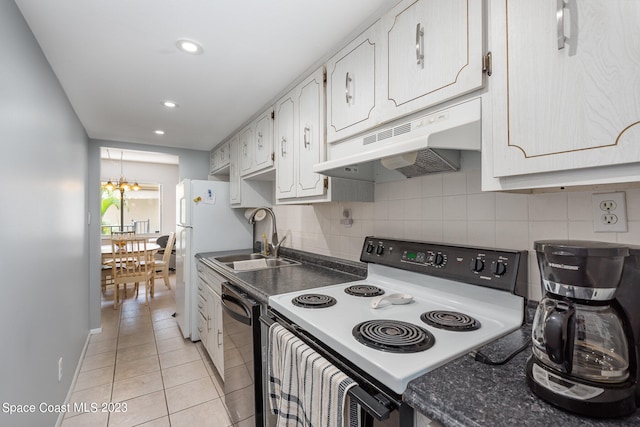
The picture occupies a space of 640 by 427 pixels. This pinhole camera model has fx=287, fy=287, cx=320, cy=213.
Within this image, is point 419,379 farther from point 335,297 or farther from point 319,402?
point 335,297

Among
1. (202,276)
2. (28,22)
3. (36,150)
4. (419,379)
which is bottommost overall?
(202,276)

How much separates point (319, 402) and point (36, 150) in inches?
72.4

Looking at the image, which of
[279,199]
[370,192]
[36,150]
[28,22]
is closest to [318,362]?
[370,192]

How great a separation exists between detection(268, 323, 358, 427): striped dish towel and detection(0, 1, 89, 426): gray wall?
3.28 ft

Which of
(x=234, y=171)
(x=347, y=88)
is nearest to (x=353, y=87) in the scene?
(x=347, y=88)

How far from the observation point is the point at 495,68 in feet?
2.77

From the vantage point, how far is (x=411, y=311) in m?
1.17

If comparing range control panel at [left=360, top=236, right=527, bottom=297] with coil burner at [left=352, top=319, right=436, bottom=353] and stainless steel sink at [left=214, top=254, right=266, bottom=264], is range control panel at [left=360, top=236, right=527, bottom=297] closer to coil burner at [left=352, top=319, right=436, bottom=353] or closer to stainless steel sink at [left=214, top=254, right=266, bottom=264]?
coil burner at [left=352, top=319, right=436, bottom=353]

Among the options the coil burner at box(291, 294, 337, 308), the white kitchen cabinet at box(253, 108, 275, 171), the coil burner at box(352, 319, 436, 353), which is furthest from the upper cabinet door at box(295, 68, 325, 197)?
the coil burner at box(352, 319, 436, 353)

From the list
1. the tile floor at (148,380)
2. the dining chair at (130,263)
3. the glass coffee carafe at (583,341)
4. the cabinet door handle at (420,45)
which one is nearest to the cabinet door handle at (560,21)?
the cabinet door handle at (420,45)

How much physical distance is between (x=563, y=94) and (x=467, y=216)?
634 mm

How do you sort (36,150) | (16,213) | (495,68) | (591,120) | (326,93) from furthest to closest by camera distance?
(326,93)
(36,150)
(16,213)
(495,68)
(591,120)

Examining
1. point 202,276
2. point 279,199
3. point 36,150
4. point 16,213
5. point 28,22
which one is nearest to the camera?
point 16,213

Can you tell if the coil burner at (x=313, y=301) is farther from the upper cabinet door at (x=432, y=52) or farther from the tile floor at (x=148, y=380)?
the upper cabinet door at (x=432, y=52)
